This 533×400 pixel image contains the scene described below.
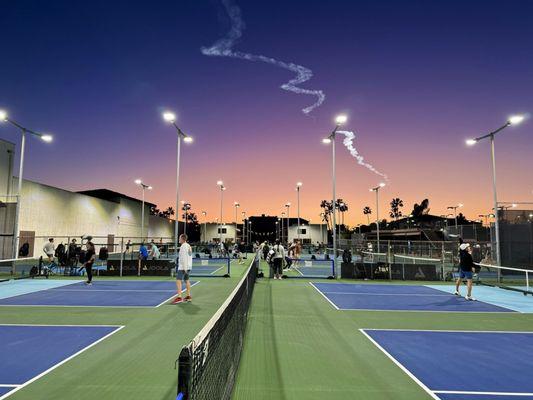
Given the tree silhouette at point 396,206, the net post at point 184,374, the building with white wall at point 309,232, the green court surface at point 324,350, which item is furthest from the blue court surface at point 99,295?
the tree silhouette at point 396,206

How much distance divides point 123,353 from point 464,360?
20.1ft

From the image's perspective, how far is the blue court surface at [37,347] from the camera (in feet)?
17.5

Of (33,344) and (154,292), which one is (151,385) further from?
(154,292)

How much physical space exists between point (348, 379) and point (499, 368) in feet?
8.96

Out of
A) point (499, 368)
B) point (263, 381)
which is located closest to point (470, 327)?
point (499, 368)

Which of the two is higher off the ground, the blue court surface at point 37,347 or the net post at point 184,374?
the net post at point 184,374

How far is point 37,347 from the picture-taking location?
22.1ft

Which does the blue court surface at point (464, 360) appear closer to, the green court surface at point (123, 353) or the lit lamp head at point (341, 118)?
the green court surface at point (123, 353)

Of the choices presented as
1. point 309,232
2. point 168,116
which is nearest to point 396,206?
point 309,232

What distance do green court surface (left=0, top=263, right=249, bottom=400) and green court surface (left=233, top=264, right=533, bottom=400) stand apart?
4.34 feet

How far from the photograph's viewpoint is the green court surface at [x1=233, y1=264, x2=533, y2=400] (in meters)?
5.04

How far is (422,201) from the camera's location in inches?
5032

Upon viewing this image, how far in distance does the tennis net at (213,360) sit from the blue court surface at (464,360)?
281 centimetres

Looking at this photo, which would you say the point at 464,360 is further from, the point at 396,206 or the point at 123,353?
the point at 396,206
